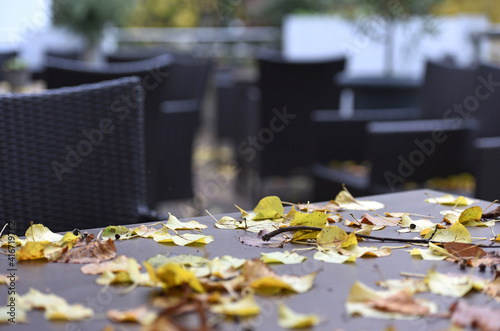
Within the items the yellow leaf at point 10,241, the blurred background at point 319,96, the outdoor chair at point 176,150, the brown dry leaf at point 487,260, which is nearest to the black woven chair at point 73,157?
the yellow leaf at point 10,241

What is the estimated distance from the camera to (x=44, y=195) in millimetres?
1292

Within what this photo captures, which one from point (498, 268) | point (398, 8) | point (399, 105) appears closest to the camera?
point (498, 268)

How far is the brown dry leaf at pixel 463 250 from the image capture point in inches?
26.4

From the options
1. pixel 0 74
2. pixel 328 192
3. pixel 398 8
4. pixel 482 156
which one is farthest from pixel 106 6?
pixel 482 156

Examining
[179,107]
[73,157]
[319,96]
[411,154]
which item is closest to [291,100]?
[319,96]

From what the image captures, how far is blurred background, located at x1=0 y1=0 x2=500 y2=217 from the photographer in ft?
8.46

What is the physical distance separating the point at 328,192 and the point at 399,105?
1.77m

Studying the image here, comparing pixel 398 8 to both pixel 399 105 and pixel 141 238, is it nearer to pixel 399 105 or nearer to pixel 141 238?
pixel 399 105

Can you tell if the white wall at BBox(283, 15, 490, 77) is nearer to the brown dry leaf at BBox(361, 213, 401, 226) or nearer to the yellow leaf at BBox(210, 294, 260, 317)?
the brown dry leaf at BBox(361, 213, 401, 226)

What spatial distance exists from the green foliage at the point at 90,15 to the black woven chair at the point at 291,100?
2.94 metres

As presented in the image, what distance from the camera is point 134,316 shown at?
19.1 inches

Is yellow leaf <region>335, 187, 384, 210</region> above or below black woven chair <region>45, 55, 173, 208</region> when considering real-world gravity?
below

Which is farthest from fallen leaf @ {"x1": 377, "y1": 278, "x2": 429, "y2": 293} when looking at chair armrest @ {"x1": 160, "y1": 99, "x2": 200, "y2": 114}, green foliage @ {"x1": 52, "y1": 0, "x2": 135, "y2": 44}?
green foliage @ {"x1": 52, "y1": 0, "x2": 135, "y2": 44}

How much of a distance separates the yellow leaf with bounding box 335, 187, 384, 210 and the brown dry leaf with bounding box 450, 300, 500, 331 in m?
0.41
